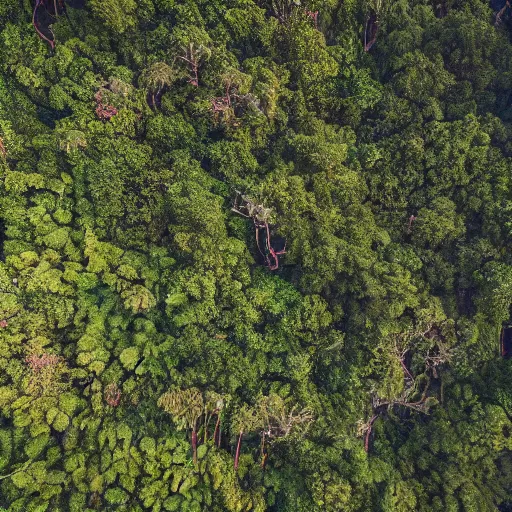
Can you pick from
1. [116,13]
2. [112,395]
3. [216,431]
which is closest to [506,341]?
[216,431]

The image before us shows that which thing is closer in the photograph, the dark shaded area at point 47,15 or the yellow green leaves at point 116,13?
the yellow green leaves at point 116,13

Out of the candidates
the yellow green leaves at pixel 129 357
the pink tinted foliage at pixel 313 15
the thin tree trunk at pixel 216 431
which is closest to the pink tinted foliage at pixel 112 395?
the yellow green leaves at pixel 129 357

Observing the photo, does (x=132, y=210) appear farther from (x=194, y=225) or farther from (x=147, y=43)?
(x=147, y=43)

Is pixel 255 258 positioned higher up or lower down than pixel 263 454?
higher up

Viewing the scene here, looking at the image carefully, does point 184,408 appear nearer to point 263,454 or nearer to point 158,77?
point 263,454

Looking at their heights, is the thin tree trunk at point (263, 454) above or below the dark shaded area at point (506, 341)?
below

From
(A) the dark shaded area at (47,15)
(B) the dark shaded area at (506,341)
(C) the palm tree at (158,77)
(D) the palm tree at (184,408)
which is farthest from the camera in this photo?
(A) the dark shaded area at (47,15)

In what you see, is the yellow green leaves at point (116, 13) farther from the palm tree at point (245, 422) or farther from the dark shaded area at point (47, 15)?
the palm tree at point (245, 422)
